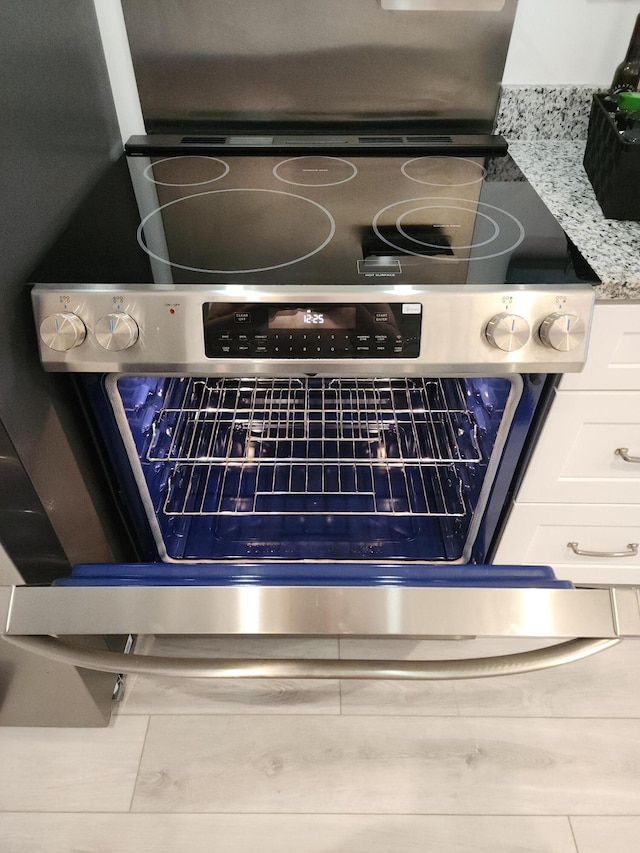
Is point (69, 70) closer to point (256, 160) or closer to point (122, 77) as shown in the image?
point (122, 77)

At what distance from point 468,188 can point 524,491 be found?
0.59 metres

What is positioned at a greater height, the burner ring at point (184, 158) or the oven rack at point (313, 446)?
the burner ring at point (184, 158)

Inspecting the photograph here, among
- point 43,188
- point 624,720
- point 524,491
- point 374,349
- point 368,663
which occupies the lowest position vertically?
point 624,720

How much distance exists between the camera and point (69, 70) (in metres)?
1.07

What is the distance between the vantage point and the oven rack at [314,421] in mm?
1297

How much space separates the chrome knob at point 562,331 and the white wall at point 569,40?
2.50ft

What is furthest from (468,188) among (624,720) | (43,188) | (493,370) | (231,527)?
(624,720)

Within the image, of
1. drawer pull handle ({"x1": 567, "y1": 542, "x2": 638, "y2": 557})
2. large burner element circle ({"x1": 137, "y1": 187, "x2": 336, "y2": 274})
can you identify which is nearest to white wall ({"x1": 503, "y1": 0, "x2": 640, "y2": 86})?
large burner element circle ({"x1": 137, "y1": 187, "x2": 336, "y2": 274})

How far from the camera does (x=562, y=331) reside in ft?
2.82

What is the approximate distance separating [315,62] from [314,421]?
0.76 metres

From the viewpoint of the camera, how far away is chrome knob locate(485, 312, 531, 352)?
2.80 feet

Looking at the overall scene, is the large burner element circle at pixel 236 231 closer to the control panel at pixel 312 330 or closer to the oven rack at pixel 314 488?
the control panel at pixel 312 330

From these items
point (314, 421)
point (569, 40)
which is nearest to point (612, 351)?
point (314, 421)

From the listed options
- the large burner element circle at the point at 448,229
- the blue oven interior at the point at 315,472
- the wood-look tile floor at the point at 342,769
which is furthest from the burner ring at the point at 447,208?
the wood-look tile floor at the point at 342,769
